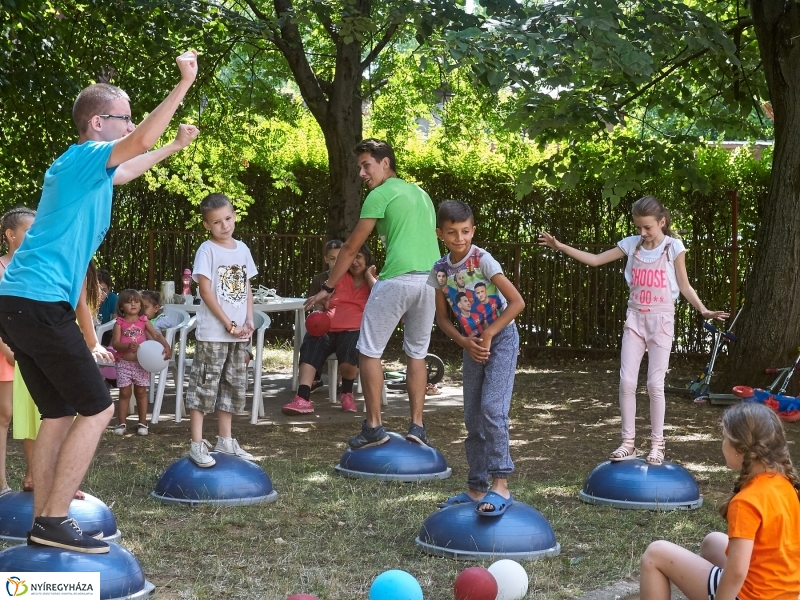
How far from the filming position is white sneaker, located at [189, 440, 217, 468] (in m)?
6.00

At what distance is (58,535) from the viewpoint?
4.01 metres

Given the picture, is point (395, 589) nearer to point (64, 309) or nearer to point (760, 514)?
point (760, 514)

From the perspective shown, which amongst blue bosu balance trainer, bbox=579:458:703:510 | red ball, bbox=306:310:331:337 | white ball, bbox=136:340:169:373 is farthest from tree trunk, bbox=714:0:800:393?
white ball, bbox=136:340:169:373

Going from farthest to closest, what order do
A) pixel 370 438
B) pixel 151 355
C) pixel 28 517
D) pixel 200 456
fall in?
1. pixel 151 355
2. pixel 370 438
3. pixel 200 456
4. pixel 28 517

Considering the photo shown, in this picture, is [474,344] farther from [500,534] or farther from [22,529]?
[22,529]

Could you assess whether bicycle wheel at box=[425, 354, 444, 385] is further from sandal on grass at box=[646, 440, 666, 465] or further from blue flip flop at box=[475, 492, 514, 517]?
blue flip flop at box=[475, 492, 514, 517]

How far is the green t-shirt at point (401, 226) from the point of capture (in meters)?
7.05

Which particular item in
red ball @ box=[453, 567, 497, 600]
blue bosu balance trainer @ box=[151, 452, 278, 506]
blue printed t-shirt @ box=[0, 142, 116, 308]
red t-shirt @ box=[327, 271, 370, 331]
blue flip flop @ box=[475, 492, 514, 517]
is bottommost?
blue bosu balance trainer @ box=[151, 452, 278, 506]

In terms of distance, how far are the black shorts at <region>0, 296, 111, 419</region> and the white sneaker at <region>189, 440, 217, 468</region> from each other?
1931 millimetres

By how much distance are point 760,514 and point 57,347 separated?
104 inches

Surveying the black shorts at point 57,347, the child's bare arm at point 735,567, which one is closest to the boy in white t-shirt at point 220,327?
the black shorts at point 57,347

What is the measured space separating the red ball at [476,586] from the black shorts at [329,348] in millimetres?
5568

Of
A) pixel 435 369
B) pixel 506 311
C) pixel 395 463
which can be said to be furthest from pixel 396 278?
pixel 435 369

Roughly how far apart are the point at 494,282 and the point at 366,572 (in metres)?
1.59
